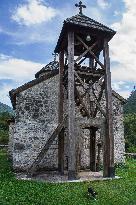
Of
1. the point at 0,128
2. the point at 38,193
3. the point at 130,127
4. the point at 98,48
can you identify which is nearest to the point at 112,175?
the point at 38,193

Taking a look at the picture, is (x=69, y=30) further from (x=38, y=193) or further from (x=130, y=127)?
(x=130, y=127)

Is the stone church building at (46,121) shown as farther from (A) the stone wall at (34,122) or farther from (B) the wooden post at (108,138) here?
(B) the wooden post at (108,138)

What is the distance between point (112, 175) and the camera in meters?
12.1

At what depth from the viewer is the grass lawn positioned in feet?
27.0

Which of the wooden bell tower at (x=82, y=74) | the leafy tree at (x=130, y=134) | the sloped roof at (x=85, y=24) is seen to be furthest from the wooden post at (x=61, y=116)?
the leafy tree at (x=130, y=134)

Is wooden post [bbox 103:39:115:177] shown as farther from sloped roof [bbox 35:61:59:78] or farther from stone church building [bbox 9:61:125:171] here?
sloped roof [bbox 35:61:59:78]

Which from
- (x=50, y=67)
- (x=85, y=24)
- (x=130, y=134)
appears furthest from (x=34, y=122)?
(x=130, y=134)

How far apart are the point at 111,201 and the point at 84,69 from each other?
6.40 metres

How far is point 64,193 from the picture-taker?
9.15 metres

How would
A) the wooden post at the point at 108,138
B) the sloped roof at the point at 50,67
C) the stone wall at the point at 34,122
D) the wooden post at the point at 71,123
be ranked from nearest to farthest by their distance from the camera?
the wooden post at the point at 71,123
the wooden post at the point at 108,138
the stone wall at the point at 34,122
the sloped roof at the point at 50,67

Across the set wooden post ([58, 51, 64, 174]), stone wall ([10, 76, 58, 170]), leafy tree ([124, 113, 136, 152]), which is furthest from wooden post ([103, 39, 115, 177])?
leafy tree ([124, 113, 136, 152])

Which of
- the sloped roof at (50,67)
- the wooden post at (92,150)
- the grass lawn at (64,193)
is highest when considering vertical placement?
the sloped roof at (50,67)

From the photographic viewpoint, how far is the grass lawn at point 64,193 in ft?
27.0

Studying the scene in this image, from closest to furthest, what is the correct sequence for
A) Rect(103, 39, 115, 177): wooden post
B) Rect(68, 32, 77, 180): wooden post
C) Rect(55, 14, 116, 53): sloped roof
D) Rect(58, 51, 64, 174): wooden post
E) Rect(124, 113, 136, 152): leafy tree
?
Rect(68, 32, 77, 180): wooden post
Rect(103, 39, 115, 177): wooden post
Rect(55, 14, 116, 53): sloped roof
Rect(58, 51, 64, 174): wooden post
Rect(124, 113, 136, 152): leafy tree
